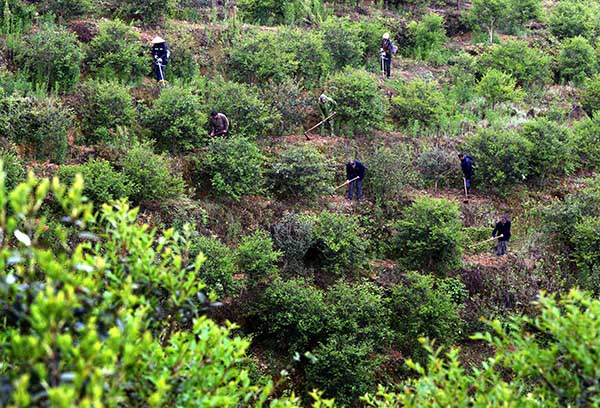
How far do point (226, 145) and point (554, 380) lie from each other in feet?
31.8

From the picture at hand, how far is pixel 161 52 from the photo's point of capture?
1535cm

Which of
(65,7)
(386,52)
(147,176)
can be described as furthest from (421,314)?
(65,7)

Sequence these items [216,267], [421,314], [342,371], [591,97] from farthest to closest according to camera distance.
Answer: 1. [591,97]
2. [421,314]
3. [216,267]
4. [342,371]

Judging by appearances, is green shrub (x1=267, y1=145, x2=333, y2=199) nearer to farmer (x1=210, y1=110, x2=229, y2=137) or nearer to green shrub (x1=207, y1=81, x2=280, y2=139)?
green shrub (x1=207, y1=81, x2=280, y2=139)

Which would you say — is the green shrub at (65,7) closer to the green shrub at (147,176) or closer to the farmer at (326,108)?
the green shrub at (147,176)

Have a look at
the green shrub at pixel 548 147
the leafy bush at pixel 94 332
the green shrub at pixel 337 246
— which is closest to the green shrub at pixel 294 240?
the green shrub at pixel 337 246

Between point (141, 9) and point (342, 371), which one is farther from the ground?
point (141, 9)

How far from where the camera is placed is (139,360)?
409cm

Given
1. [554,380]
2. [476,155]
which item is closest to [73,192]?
[554,380]

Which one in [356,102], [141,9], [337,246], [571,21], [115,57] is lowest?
[337,246]

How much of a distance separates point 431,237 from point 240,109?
17.3 feet

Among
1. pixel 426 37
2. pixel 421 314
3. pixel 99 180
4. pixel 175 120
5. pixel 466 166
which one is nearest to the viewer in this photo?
pixel 99 180

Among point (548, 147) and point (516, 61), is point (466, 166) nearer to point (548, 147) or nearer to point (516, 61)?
point (548, 147)

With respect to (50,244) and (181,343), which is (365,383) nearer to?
(50,244)
